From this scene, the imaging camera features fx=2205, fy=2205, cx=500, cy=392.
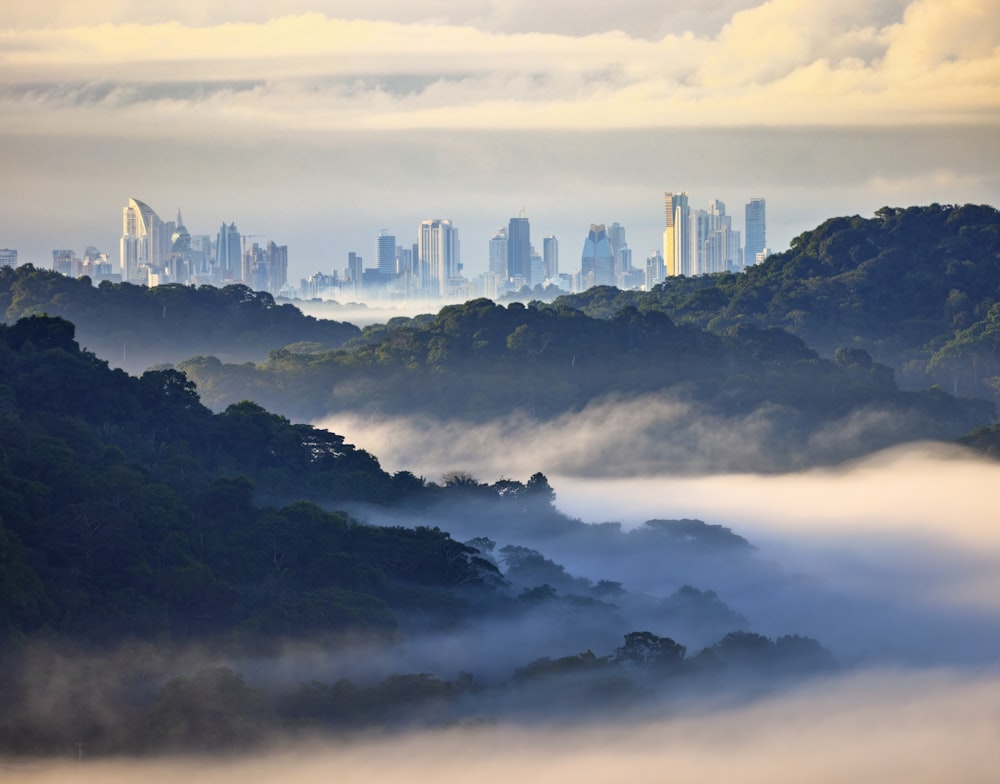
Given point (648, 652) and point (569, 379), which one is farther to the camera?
point (569, 379)

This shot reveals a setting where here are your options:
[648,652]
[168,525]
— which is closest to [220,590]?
[168,525]

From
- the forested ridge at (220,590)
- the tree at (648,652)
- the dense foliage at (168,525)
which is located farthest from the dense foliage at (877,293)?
the tree at (648,652)

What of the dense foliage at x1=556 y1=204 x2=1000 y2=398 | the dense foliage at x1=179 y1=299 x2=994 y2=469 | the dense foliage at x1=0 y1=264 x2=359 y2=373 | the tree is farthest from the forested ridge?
the dense foliage at x1=556 y1=204 x2=1000 y2=398

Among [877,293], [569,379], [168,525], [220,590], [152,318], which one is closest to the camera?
[220,590]

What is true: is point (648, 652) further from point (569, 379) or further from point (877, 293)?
point (877, 293)

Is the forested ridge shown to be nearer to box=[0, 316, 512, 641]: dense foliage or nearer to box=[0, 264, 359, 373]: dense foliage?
box=[0, 316, 512, 641]: dense foliage

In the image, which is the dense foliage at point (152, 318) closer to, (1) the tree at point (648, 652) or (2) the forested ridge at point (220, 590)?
(2) the forested ridge at point (220, 590)

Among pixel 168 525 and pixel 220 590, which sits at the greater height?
pixel 168 525

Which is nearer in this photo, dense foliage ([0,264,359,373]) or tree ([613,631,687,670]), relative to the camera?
tree ([613,631,687,670])

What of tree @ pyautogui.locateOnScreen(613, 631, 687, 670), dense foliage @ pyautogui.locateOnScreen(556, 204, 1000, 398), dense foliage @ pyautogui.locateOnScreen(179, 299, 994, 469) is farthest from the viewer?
dense foliage @ pyautogui.locateOnScreen(556, 204, 1000, 398)
